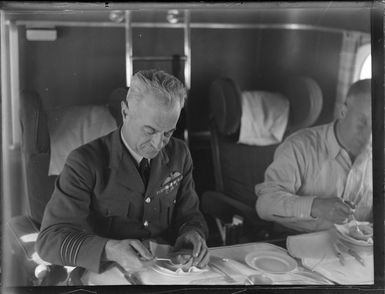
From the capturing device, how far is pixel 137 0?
1.47 metres

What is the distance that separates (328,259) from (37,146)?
2.81 ft

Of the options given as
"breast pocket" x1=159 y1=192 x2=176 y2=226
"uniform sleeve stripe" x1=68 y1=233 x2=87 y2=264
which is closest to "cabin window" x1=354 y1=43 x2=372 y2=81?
"breast pocket" x1=159 y1=192 x2=176 y2=226

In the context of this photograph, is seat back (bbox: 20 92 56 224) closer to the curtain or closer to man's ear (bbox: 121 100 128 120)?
man's ear (bbox: 121 100 128 120)

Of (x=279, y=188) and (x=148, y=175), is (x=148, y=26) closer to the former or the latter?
(x=148, y=175)

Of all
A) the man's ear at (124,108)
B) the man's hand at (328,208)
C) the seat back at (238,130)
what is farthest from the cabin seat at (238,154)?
the man's ear at (124,108)

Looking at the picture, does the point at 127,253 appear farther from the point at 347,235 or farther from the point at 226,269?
the point at 347,235

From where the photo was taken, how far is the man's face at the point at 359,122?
1.54 meters

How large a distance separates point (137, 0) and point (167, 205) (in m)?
A: 0.56

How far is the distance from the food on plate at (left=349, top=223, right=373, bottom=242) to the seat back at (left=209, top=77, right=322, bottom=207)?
0.30 metres

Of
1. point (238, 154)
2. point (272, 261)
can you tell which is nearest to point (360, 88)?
point (238, 154)

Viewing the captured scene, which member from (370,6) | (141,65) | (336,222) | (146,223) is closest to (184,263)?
(146,223)

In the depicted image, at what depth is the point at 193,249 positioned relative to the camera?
1494 millimetres

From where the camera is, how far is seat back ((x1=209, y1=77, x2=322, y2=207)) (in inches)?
59.2

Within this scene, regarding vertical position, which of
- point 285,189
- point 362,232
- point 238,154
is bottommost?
point 362,232
